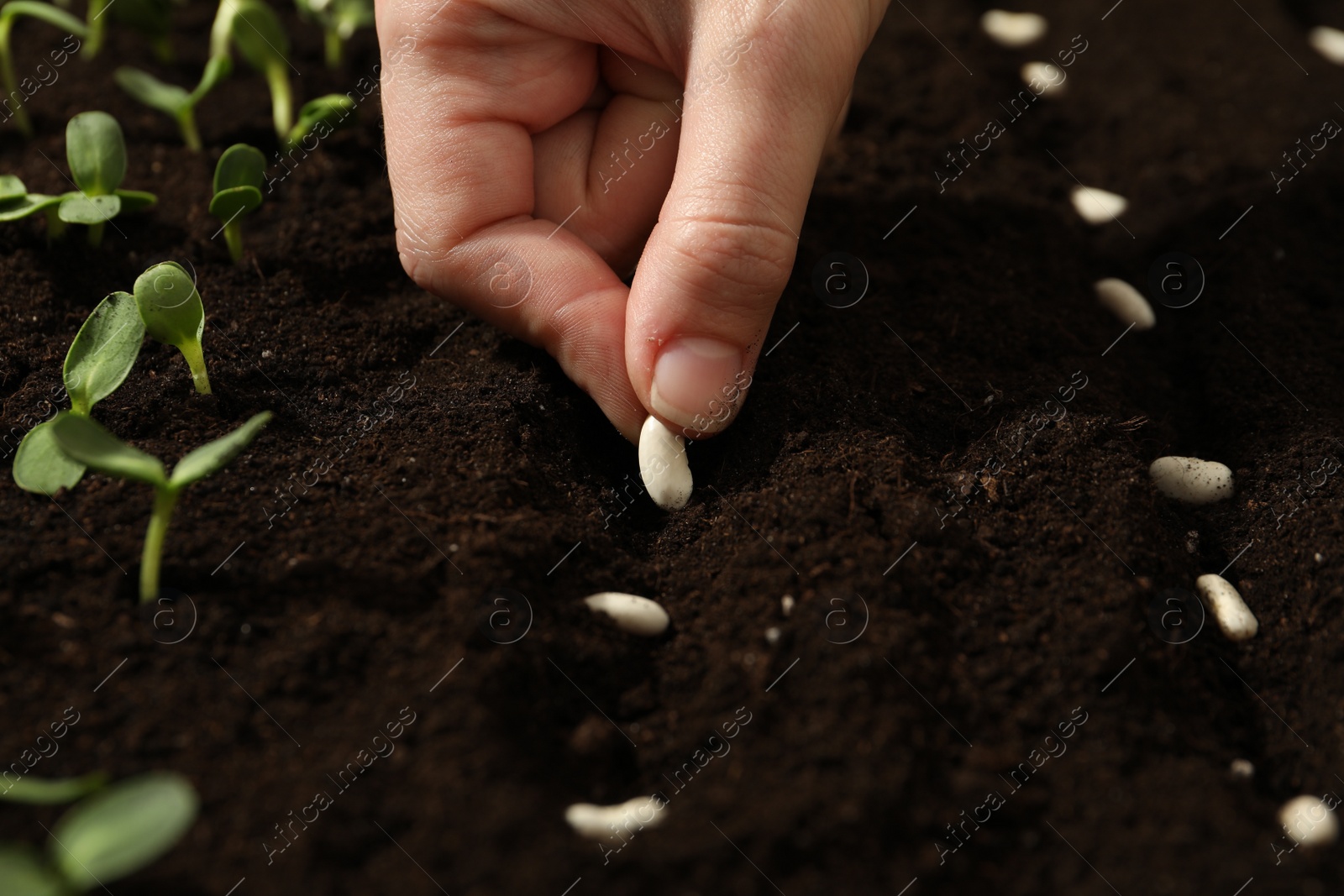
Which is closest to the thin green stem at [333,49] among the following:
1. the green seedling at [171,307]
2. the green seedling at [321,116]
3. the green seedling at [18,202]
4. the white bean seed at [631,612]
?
the green seedling at [321,116]

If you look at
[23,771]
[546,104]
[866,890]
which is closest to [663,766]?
[866,890]

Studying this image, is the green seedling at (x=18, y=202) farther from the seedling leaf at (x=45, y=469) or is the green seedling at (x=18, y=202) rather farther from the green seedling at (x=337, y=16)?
the green seedling at (x=337, y=16)

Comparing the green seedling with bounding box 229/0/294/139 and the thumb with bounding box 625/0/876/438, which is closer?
the thumb with bounding box 625/0/876/438

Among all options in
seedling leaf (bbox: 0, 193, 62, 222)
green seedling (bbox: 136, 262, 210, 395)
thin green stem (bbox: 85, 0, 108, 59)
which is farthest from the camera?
thin green stem (bbox: 85, 0, 108, 59)

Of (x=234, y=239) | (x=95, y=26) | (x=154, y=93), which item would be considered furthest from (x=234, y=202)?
(x=95, y=26)

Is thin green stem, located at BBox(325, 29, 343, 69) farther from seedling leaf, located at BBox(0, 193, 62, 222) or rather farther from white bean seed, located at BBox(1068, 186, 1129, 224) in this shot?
white bean seed, located at BBox(1068, 186, 1129, 224)

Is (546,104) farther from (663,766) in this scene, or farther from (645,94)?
(663,766)

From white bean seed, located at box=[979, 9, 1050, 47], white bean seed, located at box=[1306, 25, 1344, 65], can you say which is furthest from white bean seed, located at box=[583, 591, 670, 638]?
white bean seed, located at box=[1306, 25, 1344, 65]
